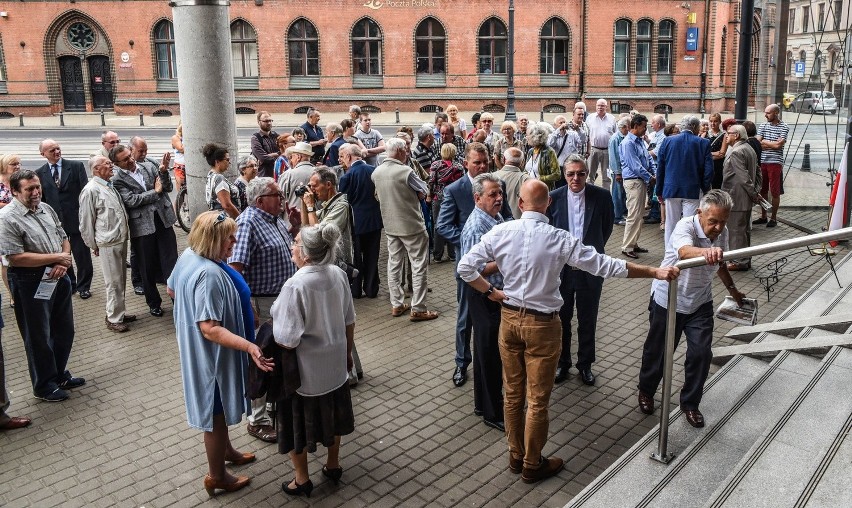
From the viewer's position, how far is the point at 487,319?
571cm

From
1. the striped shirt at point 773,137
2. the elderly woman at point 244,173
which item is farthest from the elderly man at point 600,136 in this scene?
the elderly woman at point 244,173

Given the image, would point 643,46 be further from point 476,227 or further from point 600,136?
point 476,227

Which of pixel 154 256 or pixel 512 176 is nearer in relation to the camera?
pixel 512 176

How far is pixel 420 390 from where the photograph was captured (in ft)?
21.8

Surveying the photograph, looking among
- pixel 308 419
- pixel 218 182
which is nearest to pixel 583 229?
pixel 308 419

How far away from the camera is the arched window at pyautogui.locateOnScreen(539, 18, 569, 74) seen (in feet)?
121

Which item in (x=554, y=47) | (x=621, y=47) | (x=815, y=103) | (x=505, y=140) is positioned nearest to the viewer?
(x=505, y=140)

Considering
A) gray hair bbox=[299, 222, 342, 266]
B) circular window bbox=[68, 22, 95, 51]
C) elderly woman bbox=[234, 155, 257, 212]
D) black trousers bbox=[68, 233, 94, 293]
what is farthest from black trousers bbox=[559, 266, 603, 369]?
circular window bbox=[68, 22, 95, 51]

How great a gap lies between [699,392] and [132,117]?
34.9 metres

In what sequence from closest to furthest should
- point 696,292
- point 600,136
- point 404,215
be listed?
point 696,292 → point 404,215 → point 600,136

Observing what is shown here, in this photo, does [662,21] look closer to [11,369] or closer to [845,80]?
[845,80]

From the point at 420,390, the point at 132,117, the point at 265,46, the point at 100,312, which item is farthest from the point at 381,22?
the point at 420,390

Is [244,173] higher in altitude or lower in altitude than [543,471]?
higher

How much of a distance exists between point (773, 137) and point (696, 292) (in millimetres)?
8274
